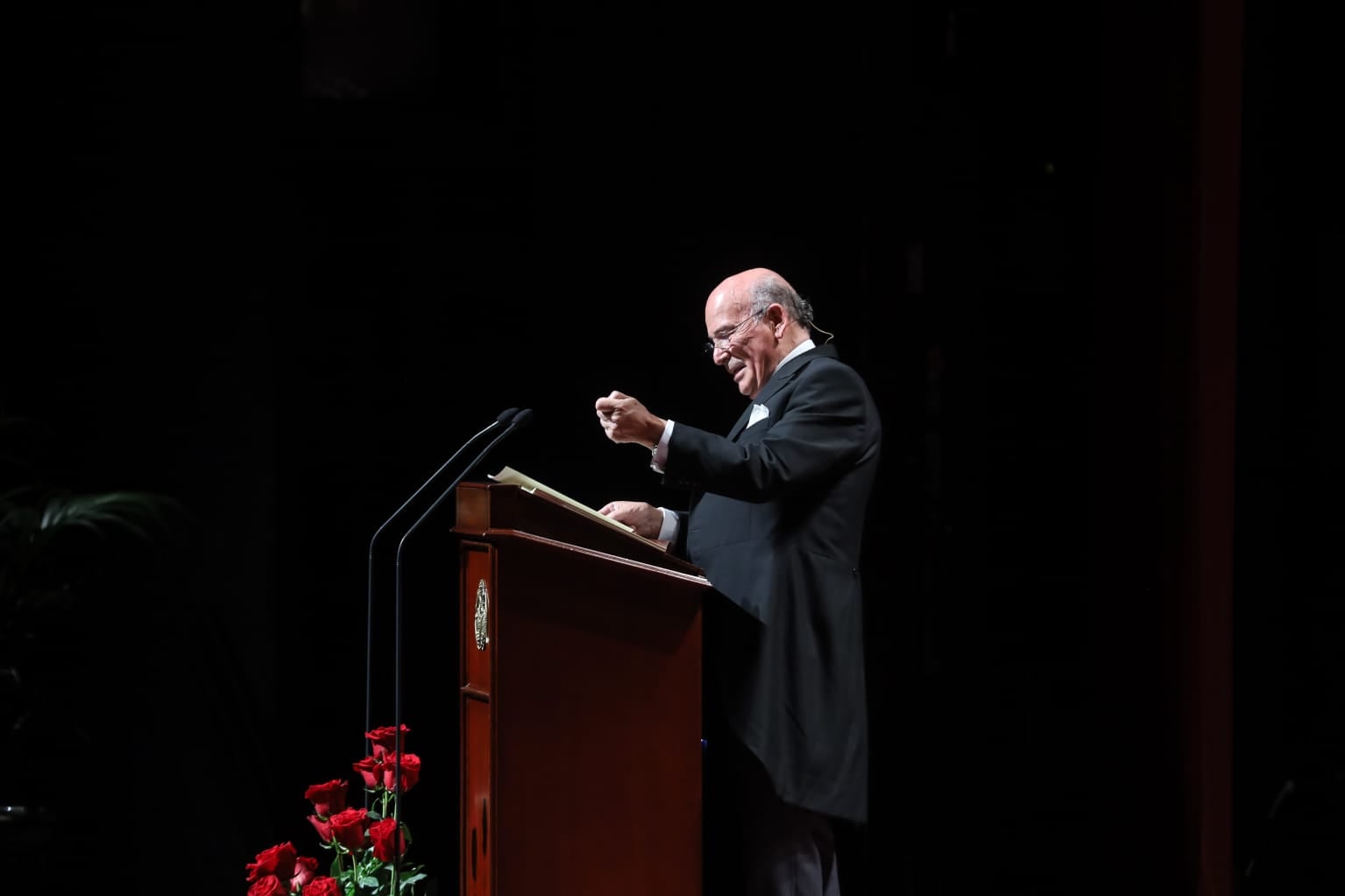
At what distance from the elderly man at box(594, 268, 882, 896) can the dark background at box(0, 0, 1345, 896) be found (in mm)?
568

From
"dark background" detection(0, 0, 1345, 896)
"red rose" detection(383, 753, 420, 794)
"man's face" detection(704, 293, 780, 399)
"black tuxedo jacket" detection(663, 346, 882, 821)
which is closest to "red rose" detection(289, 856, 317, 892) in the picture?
"red rose" detection(383, 753, 420, 794)

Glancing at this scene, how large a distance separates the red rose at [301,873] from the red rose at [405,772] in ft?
0.58

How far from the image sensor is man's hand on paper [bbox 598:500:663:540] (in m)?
2.39

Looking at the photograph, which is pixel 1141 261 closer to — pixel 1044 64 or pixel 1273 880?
pixel 1044 64

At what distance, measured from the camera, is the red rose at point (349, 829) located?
1.84 meters

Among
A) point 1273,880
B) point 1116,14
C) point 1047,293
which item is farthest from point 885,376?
point 1273,880

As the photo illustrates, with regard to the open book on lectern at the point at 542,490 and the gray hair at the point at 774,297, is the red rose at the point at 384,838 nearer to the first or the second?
the open book on lectern at the point at 542,490

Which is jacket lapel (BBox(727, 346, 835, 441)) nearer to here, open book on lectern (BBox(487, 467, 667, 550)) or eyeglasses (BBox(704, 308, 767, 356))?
eyeglasses (BBox(704, 308, 767, 356))

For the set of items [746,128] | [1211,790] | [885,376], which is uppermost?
[746,128]

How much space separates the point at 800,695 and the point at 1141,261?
1099 mm

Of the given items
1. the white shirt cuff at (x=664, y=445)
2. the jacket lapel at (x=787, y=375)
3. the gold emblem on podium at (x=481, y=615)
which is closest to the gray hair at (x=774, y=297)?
the jacket lapel at (x=787, y=375)

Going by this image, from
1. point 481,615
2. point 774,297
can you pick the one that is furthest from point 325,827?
point 774,297

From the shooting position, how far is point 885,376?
9.32ft

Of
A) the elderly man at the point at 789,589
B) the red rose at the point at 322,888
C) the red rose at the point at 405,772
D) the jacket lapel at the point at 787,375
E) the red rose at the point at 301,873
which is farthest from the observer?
the jacket lapel at the point at 787,375
